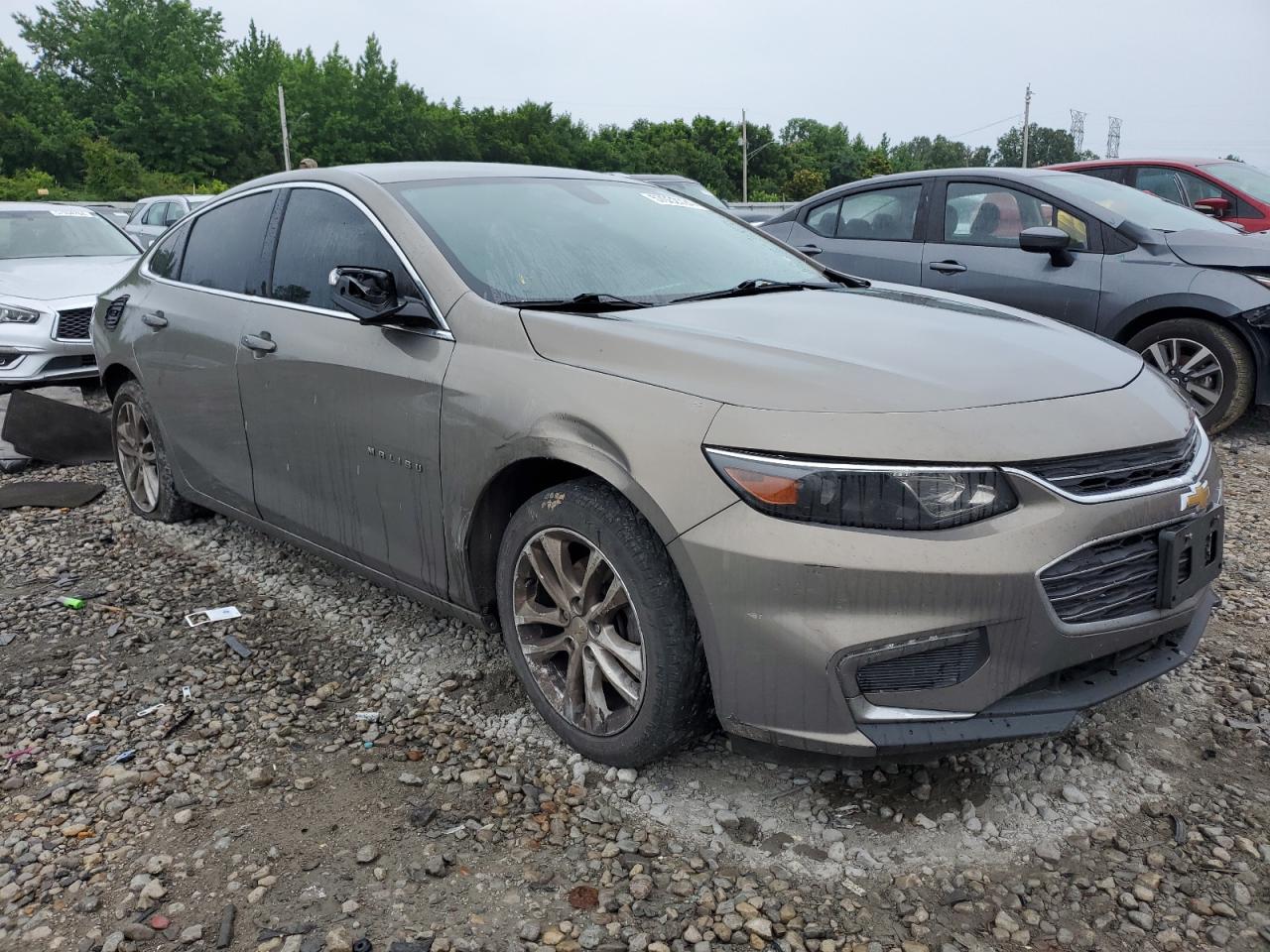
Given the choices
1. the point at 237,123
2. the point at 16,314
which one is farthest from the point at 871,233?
the point at 237,123

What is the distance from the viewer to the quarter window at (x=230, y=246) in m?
3.96

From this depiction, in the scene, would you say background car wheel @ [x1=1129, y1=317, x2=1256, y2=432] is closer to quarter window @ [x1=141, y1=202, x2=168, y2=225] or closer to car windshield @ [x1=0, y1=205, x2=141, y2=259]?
car windshield @ [x1=0, y1=205, x2=141, y2=259]

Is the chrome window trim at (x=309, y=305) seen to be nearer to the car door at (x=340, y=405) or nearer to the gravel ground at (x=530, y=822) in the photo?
the car door at (x=340, y=405)

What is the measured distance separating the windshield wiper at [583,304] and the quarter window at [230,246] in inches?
56.2

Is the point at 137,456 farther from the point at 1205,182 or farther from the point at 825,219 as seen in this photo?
the point at 1205,182

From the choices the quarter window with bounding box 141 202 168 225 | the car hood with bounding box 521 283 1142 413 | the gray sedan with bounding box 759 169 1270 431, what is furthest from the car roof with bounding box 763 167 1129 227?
the quarter window with bounding box 141 202 168 225

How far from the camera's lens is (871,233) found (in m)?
7.25

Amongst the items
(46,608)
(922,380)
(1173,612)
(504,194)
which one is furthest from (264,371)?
(1173,612)

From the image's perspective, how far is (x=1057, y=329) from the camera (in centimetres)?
310

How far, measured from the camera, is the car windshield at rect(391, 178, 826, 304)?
10.3 ft

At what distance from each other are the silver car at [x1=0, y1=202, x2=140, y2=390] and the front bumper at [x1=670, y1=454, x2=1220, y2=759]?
657cm

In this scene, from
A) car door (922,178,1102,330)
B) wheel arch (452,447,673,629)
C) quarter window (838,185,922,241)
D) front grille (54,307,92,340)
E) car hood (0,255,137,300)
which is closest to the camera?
wheel arch (452,447,673,629)

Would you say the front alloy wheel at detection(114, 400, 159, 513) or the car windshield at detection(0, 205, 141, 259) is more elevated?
the car windshield at detection(0, 205, 141, 259)

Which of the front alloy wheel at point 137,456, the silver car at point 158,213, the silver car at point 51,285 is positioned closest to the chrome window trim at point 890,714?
the front alloy wheel at point 137,456
